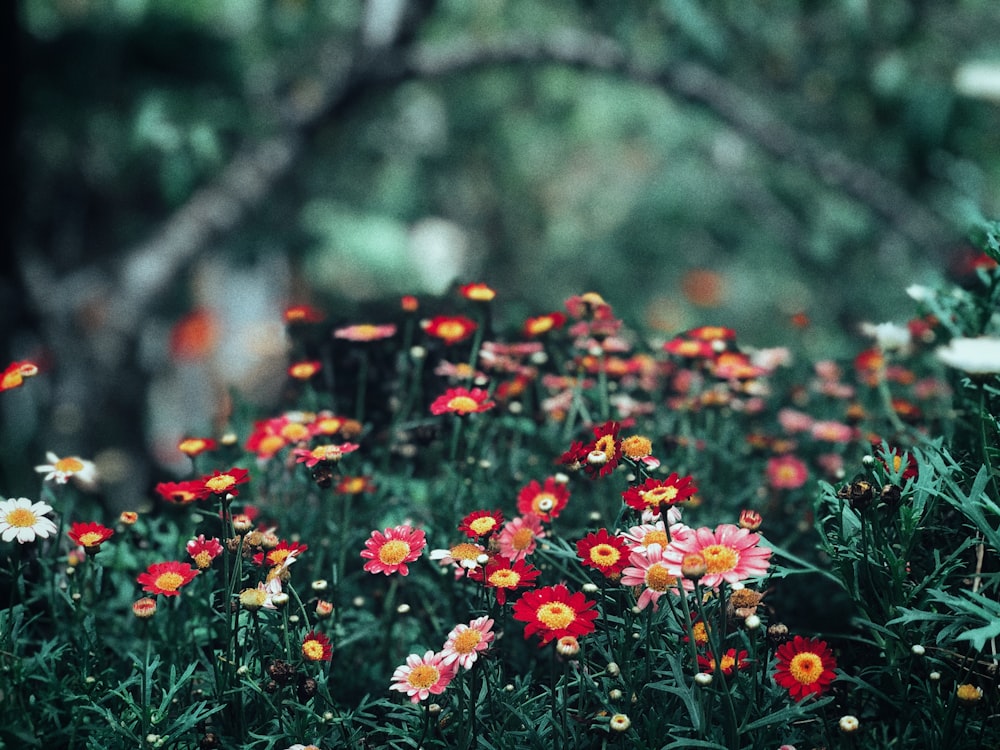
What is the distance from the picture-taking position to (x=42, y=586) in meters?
1.30

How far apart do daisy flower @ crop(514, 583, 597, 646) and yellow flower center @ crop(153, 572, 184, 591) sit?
0.47 metres

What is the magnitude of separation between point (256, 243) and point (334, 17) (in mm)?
1964

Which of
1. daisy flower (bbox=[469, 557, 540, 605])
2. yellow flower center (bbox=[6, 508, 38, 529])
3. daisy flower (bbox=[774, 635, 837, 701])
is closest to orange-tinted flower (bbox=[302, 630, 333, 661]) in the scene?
daisy flower (bbox=[469, 557, 540, 605])

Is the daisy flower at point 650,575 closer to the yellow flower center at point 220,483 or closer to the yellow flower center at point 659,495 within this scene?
the yellow flower center at point 659,495

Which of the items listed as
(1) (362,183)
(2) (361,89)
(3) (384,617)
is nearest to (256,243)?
(2) (361,89)

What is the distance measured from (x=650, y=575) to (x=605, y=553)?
6 centimetres

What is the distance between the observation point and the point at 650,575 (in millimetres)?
981

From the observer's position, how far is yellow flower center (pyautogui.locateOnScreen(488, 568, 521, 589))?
1.04 m

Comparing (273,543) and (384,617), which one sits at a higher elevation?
(273,543)

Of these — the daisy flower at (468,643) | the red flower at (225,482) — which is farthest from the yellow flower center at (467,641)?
the red flower at (225,482)

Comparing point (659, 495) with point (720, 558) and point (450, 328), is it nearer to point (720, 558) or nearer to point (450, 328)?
point (720, 558)

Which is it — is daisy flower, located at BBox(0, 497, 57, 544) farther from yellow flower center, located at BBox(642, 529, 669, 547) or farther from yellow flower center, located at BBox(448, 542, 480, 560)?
yellow flower center, located at BBox(642, 529, 669, 547)

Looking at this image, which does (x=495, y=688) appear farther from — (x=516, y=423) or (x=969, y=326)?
(x=969, y=326)

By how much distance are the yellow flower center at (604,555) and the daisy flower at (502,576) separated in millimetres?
94
